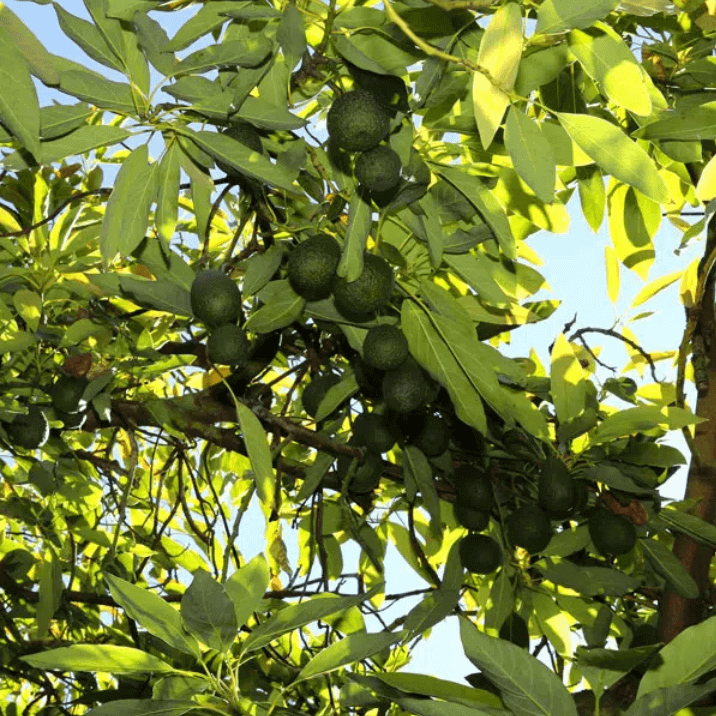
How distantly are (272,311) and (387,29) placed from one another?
0.37 m

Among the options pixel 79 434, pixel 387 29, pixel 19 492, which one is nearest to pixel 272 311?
pixel 387 29

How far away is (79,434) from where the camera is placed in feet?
8.66

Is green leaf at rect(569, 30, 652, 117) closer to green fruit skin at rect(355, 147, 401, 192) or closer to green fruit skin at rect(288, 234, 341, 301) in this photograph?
green fruit skin at rect(355, 147, 401, 192)

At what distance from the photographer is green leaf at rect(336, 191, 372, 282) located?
43.9 inches

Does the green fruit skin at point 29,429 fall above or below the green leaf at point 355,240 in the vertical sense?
above

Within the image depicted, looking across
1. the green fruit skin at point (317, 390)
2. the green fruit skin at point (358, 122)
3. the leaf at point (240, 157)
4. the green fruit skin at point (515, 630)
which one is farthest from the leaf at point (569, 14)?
the green fruit skin at point (515, 630)

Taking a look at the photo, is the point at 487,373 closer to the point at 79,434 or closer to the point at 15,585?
the point at 15,585

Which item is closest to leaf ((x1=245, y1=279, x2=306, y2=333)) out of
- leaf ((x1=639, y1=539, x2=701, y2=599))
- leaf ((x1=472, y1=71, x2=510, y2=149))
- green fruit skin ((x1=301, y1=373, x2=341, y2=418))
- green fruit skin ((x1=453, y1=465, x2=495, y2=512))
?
green fruit skin ((x1=301, y1=373, x2=341, y2=418))

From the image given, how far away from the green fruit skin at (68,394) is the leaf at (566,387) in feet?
2.42

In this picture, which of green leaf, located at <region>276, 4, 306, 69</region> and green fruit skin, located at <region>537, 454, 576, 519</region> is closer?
green leaf, located at <region>276, 4, 306, 69</region>

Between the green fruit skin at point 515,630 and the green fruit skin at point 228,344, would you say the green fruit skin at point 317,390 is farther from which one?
the green fruit skin at point 515,630

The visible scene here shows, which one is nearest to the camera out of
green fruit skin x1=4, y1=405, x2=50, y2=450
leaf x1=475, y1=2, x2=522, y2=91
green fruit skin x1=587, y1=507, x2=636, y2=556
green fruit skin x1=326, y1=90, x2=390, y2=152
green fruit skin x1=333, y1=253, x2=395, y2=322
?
leaf x1=475, y1=2, x2=522, y2=91

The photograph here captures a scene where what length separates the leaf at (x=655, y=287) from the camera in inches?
81.7

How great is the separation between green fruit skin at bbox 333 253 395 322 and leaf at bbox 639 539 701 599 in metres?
0.75
